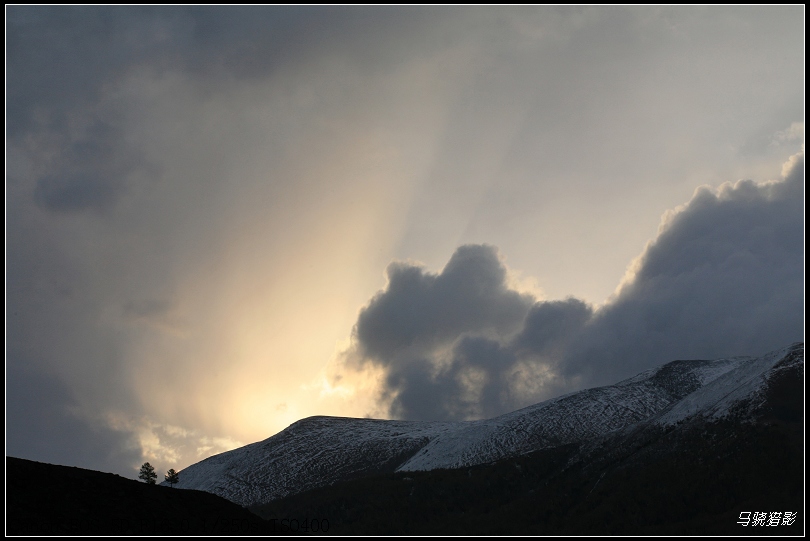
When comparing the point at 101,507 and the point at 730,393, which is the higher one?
the point at 730,393

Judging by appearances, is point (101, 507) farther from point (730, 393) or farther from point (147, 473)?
point (730, 393)

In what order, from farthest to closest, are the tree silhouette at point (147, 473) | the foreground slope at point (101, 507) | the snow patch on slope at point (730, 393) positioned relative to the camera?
1. the snow patch on slope at point (730, 393)
2. the tree silhouette at point (147, 473)
3. the foreground slope at point (101, 507)

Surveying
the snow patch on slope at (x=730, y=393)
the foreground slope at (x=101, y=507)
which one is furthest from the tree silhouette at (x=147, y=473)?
the snow patch on slope at (x=730, y=393)

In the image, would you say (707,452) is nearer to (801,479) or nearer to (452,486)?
(801,479)

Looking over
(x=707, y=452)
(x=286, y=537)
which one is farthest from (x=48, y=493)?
(x=707, y=452)

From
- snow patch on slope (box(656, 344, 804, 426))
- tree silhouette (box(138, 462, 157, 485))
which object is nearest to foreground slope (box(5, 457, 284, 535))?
tree silhouette (box(138, 462, 157, 485))

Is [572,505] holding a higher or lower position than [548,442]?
lower

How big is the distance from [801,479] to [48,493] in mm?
115498

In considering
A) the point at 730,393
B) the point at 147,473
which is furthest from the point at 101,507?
the point at 730,393

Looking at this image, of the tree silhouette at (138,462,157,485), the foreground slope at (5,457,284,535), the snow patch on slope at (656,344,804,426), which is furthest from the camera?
the snow patch on slope at (656,344,804,426)

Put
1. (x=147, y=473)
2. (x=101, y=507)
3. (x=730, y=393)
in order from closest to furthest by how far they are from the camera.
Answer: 1. (x=101, y=507)
2. (x=147, y=473)
3. (x=730, y=393)

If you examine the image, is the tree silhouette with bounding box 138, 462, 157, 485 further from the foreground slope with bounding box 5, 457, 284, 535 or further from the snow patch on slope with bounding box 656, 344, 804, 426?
the snow patch on slope with bounding box 656, 344, 804, 426

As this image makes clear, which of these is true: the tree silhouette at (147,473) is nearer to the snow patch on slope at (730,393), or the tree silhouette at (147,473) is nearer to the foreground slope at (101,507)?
the foreground slope at (101,507)

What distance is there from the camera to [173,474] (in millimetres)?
103250
